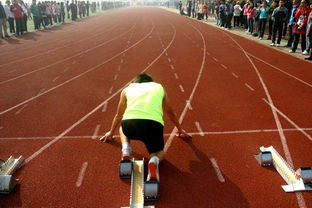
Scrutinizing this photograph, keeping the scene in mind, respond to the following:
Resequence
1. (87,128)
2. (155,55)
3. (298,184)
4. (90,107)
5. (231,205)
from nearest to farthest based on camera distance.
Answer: (231,205)
(298,184)
(87,128)
(90,107)
(155,55)

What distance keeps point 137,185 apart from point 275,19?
13.2 m

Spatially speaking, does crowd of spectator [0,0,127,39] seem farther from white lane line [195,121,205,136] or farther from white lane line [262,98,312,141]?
white lane line [262,98,312,141]

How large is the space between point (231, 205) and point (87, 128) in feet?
12.0

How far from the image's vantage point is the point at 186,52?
14.6 metres

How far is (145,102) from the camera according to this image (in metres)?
4.45

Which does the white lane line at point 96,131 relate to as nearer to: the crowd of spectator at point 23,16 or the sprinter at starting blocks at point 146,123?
the sprinter at starting blocks at point 146,123

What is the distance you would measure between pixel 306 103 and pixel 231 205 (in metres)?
4.94

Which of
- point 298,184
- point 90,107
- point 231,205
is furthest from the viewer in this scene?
point 90,107

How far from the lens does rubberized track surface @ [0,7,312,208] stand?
445 centimetres

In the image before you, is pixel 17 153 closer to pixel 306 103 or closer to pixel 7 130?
pixel 7 130

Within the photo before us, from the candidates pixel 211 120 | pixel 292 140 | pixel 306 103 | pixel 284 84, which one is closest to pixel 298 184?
pixel 292 140

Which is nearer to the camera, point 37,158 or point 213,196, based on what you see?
point 213,196

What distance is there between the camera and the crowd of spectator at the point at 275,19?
41.4ft

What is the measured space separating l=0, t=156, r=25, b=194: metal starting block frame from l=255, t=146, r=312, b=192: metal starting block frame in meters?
4.07
